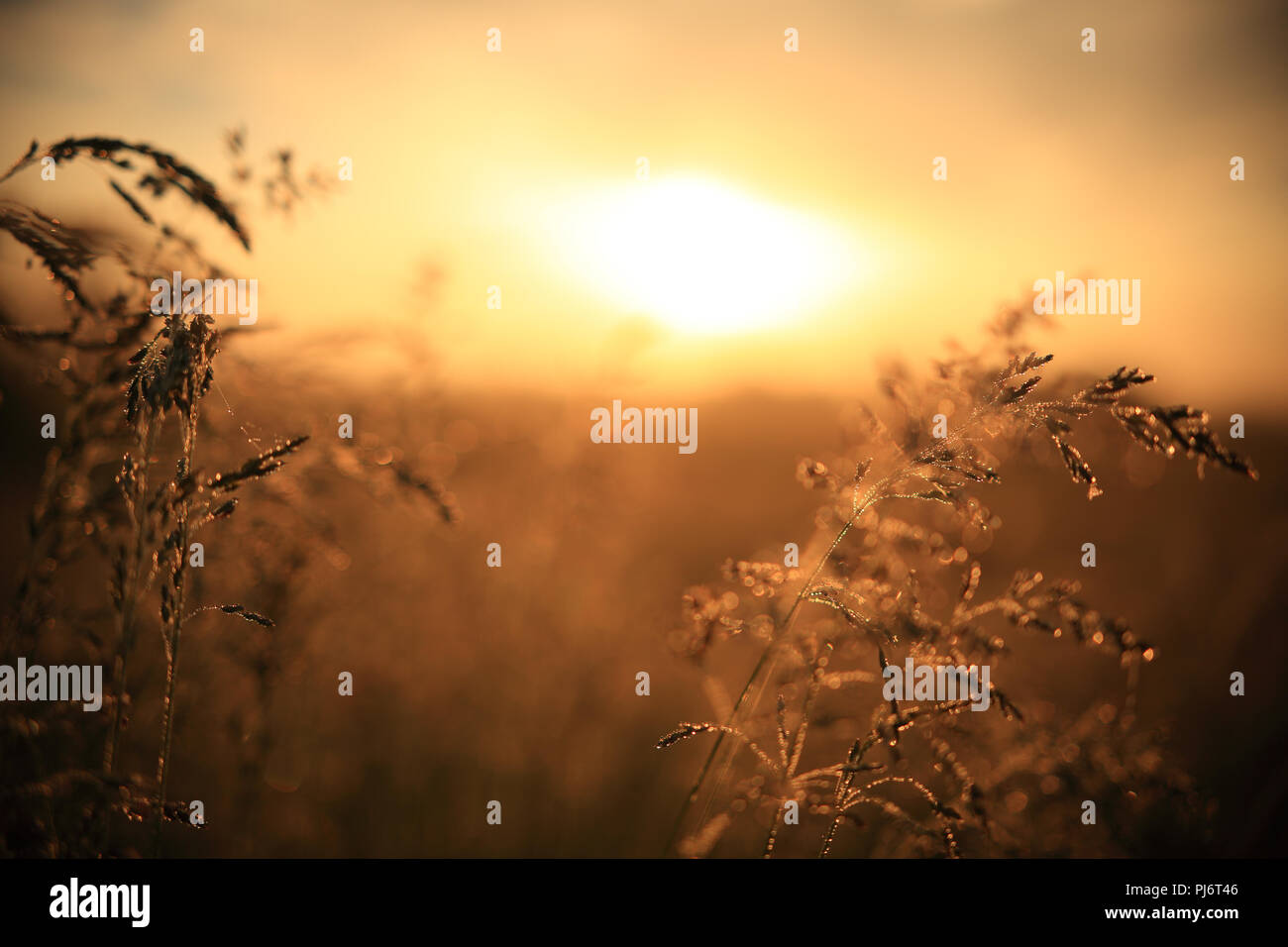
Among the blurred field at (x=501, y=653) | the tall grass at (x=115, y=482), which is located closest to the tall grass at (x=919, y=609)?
the blurred field at (x=501, y=653)

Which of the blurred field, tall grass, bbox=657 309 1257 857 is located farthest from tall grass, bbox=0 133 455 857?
tall grass, bbox=657 309 1257 857

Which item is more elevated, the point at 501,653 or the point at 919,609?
the point at 919,609

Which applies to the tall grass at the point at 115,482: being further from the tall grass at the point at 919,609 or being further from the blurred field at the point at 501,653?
the tall grass at the point at 919,609

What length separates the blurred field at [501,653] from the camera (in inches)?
104

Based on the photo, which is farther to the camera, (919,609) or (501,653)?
(501,653)

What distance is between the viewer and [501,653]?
12.5 feet

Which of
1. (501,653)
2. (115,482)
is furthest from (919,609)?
(501,653)

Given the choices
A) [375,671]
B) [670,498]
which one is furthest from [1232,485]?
[375,671]

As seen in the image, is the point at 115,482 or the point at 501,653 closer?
the point at 115,482

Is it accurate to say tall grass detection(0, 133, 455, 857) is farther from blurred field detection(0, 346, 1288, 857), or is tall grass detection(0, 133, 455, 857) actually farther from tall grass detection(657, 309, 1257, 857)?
tall grass detection(657, 309, 1257, 857)

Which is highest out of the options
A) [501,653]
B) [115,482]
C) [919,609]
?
[115,482]

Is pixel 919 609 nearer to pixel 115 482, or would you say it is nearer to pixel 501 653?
pixel 115 482

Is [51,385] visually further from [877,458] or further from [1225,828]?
[1225,828]

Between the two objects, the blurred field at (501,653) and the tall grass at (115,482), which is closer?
the tall grass at (115,482)
